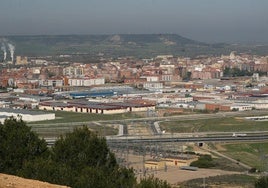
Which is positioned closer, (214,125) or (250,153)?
(250,153)

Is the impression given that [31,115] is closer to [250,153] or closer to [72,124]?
[72,124]

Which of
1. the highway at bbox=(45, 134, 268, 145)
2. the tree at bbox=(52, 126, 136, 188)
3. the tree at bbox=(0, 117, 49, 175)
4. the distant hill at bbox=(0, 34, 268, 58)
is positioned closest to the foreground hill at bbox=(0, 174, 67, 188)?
the tree at bbox=(52, 126, 136, 188)

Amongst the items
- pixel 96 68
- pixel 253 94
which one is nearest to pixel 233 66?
pixel 96 68

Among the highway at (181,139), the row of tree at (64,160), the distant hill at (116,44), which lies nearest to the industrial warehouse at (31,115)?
the highway at (181,139)

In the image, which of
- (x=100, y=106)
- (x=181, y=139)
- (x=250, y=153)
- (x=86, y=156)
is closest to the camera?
(x=86, y=156)

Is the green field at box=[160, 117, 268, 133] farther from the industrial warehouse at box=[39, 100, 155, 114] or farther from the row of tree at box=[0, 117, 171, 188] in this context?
the row of tree at box=[0, 117, 171, 188]

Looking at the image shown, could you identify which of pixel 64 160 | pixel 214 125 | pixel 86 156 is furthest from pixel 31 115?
pixel 86 156

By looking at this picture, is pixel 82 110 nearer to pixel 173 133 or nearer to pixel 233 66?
pixel 173 133
